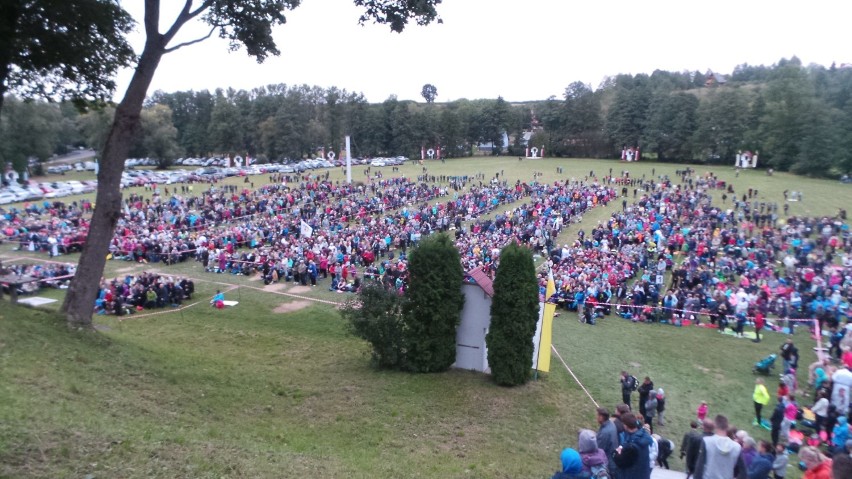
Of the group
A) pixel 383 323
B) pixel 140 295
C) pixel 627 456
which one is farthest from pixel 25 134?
pixel 627 456

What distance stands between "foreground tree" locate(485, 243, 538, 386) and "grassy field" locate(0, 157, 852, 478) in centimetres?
55

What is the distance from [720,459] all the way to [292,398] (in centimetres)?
785

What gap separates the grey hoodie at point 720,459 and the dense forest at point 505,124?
57.0 meters

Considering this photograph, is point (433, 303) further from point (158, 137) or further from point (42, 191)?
point (158, 137)

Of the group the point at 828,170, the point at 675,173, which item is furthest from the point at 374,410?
the point at 828,170

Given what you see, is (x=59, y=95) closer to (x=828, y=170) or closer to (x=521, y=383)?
(x=521, y=383)

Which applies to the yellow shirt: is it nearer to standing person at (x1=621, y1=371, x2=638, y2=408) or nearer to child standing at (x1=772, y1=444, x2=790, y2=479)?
standing person at (x1=621, y1=371, x2=638, y2=408)

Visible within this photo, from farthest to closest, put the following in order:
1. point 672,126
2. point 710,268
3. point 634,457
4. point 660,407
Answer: point 672,126 < point 710,268 < point 660,407 < point 634,457

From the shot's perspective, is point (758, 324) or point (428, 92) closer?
point (758, 324)

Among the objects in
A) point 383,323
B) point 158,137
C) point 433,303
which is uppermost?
point 158,137

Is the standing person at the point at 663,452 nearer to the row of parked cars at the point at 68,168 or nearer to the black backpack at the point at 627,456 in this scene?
the black backpack at the point at 627,456

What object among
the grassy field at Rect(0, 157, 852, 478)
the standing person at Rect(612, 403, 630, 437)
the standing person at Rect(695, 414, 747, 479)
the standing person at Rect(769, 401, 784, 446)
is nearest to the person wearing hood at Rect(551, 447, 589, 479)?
the standing person at Rect(612, 403, 630, 437)

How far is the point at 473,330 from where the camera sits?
1316cm

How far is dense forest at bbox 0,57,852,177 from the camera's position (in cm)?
5944
